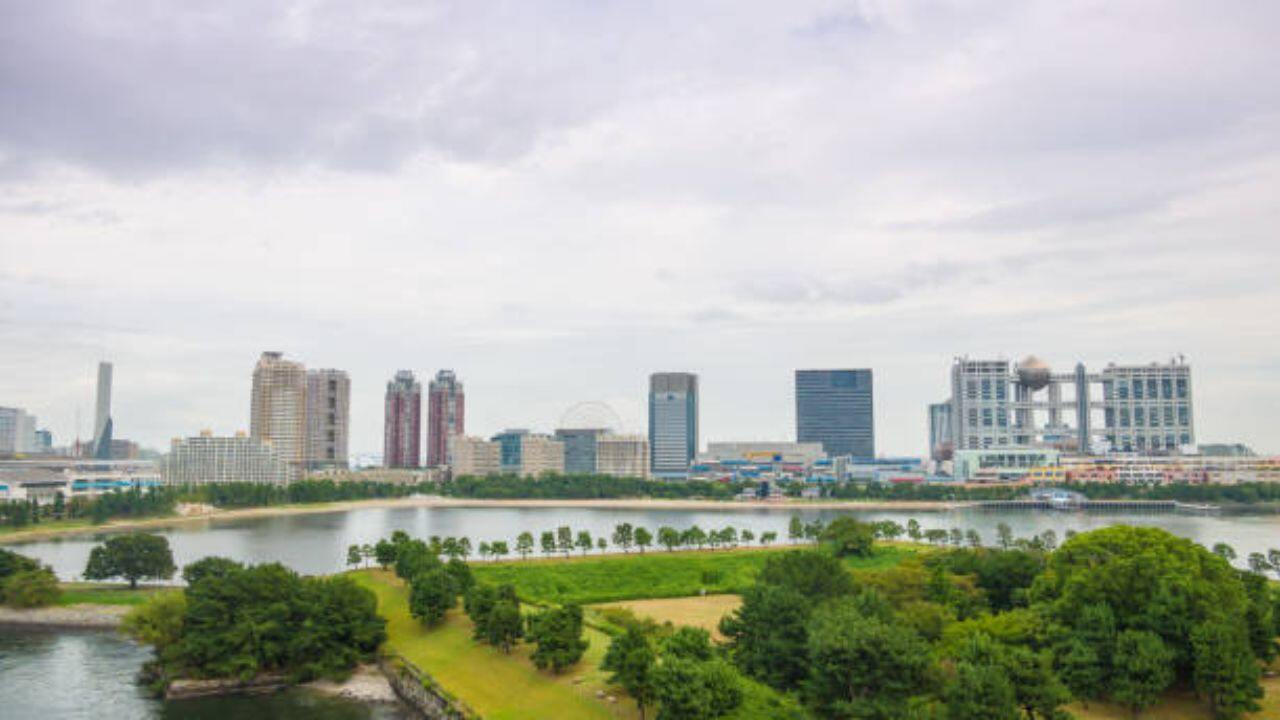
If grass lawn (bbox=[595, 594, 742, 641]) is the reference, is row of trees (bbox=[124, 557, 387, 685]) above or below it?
above

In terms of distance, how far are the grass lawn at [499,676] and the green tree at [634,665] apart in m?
0.93

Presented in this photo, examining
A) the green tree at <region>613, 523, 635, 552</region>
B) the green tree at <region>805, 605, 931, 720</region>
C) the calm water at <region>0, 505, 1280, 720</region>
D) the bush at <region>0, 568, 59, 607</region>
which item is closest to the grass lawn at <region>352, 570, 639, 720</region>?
the calm water at <region>0, 505, 1280, 720</region>

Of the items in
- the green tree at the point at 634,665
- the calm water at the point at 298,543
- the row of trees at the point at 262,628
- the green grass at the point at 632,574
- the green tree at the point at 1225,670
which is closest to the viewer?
the green tree at the point at 1225,670

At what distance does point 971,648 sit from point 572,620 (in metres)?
14.6

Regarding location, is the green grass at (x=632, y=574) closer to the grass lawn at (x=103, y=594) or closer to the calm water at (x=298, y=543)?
the calm water at (x=298, y=543)

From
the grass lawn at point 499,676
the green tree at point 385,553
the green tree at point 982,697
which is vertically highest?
the green tree at point 982,697

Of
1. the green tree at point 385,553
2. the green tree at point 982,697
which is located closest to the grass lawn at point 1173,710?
the green tree at point 982,697

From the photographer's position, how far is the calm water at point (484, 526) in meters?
77.4

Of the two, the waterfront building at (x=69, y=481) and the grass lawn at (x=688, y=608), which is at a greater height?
the waterfront building at (x=69, y=481)

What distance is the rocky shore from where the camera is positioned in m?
48.8

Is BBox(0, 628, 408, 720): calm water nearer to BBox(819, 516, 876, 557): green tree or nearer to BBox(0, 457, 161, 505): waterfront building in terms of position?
BBox(819, 516, 876, 557): green tree

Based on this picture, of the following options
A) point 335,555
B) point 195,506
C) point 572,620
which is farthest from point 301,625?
point 195,506

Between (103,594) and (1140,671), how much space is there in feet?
176

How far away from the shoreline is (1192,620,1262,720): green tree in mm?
106442
